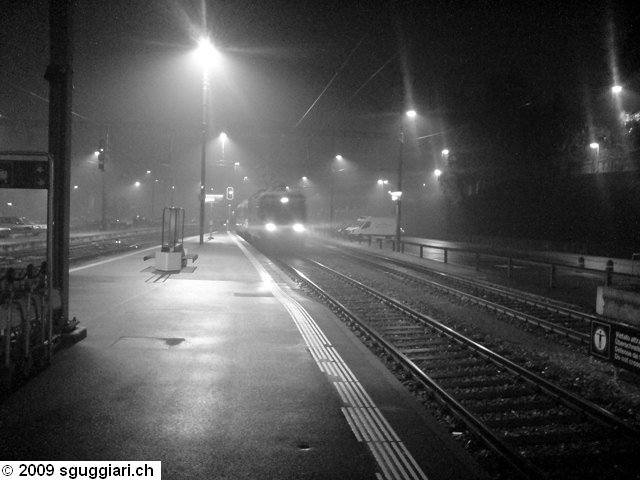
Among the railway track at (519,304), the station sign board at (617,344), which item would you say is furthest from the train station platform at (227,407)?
the railway track at (519,304)

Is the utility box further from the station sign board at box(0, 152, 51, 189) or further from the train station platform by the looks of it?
the station sign board at box(0, 152, 51, 189)

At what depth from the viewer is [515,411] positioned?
21.8ft

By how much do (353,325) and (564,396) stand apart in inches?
220

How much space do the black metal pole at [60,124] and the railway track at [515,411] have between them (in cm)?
511

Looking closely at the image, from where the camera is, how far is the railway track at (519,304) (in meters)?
11.5

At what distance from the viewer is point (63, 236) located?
8570mm

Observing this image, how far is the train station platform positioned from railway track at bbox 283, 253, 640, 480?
0.45 meters

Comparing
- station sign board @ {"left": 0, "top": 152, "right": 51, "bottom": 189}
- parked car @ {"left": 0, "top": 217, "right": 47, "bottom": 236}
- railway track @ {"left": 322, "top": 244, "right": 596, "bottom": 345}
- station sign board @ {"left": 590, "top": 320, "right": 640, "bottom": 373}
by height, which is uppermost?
station sign board @ {"left": 0, "top": 152, "right": 51, "bottom": 189}

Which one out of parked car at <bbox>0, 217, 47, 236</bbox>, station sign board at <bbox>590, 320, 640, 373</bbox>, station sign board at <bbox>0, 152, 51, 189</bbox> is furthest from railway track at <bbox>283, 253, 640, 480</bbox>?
parked car at <bbox>0, 217, 47, 236</bbox>

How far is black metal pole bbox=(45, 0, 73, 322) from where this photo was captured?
8406mm

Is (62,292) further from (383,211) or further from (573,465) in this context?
(383,211)

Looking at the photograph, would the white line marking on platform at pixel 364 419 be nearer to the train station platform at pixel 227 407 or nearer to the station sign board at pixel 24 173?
the train station platform at pixel 227 407

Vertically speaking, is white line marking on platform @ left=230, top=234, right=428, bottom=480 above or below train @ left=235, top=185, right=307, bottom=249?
below

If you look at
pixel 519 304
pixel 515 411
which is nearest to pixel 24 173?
pixel 515 411
